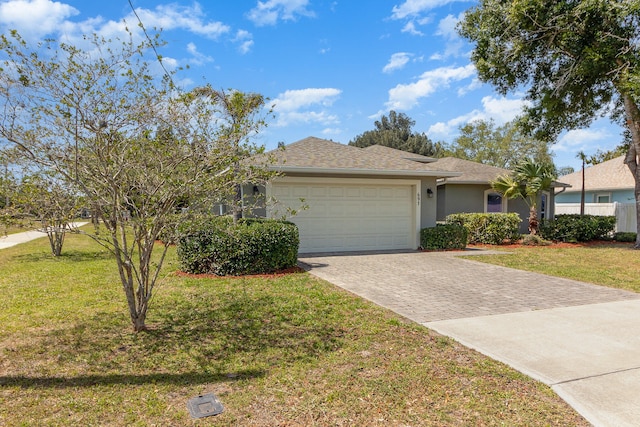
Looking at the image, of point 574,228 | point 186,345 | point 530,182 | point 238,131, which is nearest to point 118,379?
point 186,345

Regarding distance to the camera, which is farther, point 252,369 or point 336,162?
point 336,162

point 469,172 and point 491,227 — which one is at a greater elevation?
point 469,172

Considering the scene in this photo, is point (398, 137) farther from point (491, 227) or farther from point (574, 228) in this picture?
point (491, 227)

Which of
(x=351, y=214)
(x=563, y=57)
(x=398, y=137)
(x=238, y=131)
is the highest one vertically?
(x=398, y=137)

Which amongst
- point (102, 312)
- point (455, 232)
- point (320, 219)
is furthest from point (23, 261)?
point (455, 232)

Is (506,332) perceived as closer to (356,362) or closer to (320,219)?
(356,362)

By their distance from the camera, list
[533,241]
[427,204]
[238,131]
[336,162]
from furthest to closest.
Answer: [533,241] → [427,204] → [336,162] → [238,131]

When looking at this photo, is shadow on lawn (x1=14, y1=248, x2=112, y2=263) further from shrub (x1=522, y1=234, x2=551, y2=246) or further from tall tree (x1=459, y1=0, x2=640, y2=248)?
tall tree (x1=459, y1=0, x2=640, y2=248)

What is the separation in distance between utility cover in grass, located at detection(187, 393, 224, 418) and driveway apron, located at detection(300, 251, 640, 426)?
2.77 meters

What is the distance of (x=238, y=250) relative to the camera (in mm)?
8305

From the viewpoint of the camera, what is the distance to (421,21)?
11.8 metres

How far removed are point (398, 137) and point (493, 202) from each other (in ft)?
83.0

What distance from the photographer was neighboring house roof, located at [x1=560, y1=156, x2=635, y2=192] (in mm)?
23005

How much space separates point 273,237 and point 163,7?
15.6 ft
